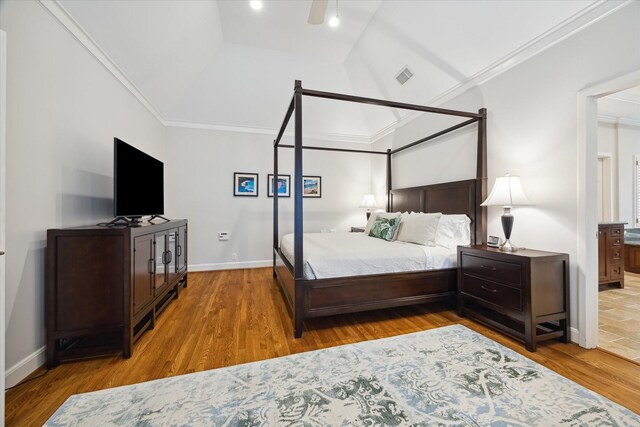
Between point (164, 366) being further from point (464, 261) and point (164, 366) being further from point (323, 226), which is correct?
point (323, 226)

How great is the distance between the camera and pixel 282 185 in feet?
16.7

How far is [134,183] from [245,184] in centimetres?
243

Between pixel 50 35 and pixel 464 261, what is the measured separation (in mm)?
4153

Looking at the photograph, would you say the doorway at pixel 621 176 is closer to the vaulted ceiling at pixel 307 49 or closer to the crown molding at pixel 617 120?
the crown molding at pixel 617 120

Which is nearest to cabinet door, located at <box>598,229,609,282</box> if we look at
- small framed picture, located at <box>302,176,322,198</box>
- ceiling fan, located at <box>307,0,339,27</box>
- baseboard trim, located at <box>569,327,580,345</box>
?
baseboard trim, located at <box>569,327,580,345</box>

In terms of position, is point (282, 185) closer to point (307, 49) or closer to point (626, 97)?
point (307, 49)

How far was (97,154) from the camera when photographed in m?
2.56

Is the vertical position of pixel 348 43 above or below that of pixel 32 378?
above

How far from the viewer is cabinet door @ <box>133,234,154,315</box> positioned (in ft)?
6.70

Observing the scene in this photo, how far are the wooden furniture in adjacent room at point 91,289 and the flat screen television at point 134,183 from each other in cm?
37

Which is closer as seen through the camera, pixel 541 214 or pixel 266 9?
A: pixel 541 214

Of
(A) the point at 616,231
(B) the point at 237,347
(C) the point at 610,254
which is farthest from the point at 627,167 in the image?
(B) the point at 237,347

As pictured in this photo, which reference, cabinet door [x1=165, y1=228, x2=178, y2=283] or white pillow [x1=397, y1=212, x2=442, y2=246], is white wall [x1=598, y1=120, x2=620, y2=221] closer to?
white pillow [x1=397, y1=212, x2=442, y2=246]

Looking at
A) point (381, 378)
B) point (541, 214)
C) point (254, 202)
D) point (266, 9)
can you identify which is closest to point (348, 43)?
point (266, 9)
